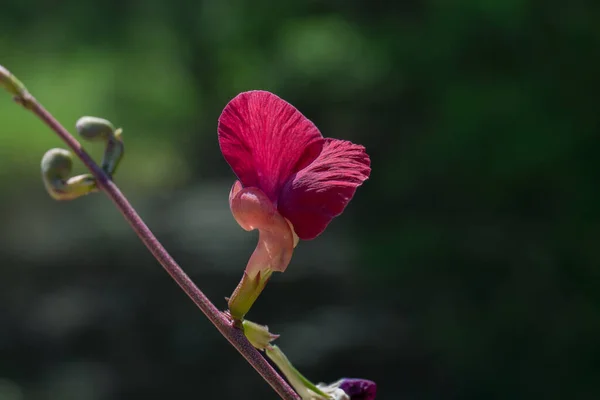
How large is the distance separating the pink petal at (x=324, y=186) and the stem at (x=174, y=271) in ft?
0.21

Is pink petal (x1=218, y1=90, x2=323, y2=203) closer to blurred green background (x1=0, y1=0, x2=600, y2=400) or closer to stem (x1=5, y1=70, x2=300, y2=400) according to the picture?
stem (x1=5, y1=70, x2=300, y2=400)

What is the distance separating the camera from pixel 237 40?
13.1ft

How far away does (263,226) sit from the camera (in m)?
0.44

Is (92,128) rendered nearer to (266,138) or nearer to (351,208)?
(266,138)

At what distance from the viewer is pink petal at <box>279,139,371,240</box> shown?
0.42m

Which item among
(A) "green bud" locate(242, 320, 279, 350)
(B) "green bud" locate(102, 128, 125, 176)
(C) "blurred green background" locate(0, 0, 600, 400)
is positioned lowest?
(C) "blurred green background" locate(0, 0, 600, 400)

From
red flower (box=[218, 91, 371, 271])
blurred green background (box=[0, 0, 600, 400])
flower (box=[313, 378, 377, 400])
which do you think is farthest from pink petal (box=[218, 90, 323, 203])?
blurred green background (box=[0, 0, 600, 400])

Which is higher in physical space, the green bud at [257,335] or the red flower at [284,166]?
the red flower at [284,166]

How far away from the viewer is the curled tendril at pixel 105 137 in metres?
0.44

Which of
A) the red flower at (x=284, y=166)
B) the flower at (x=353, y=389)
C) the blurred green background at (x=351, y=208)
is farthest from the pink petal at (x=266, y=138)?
the blurred green background at (x=351, y=208)

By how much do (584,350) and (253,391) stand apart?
1519 millimetres

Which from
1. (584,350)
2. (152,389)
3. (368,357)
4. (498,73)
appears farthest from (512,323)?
(152,389)

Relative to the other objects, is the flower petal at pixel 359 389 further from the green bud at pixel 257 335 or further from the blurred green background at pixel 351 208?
the blurred green background at pixel 351 208

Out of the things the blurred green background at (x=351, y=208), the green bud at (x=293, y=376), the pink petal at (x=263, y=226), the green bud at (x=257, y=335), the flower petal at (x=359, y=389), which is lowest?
the blurred green background at (x=351, y=208)
